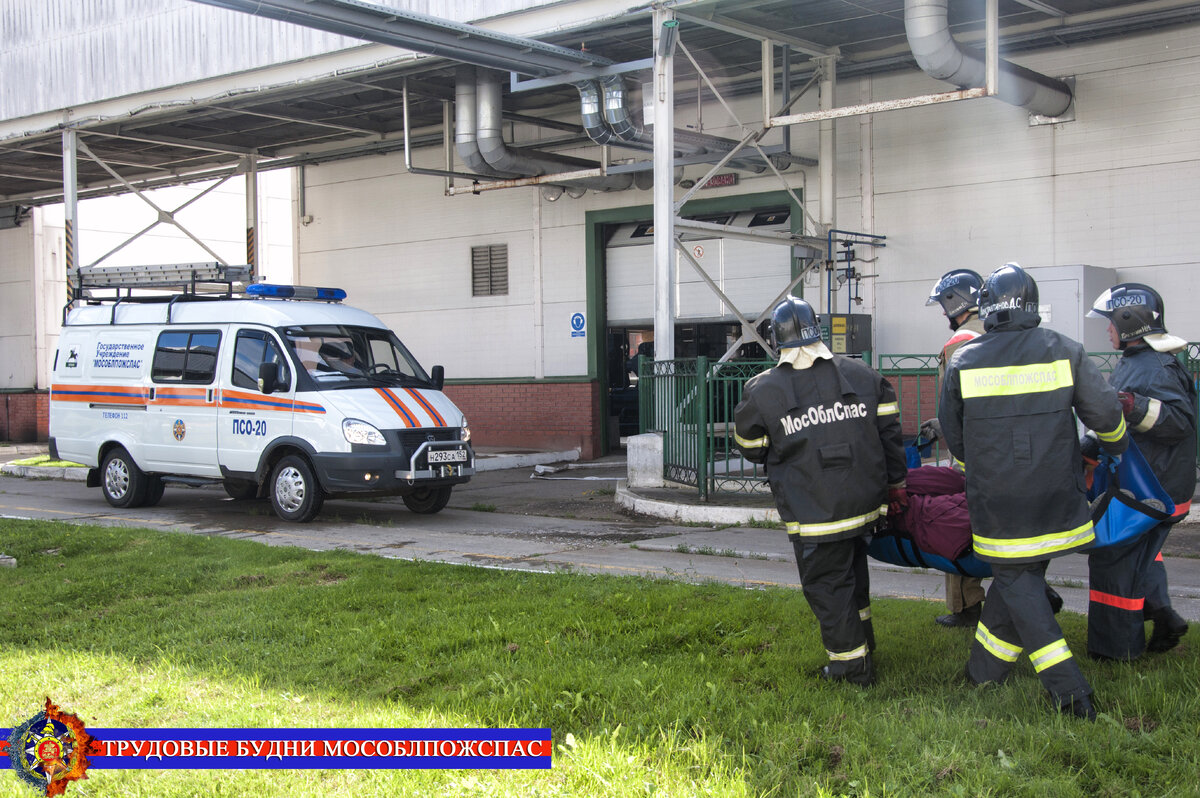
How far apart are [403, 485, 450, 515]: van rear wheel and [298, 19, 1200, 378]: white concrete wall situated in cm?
719

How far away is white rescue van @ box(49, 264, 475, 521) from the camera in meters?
11.5

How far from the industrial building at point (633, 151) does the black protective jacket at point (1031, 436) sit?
838 cm

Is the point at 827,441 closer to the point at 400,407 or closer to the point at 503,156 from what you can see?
the point at 400,407

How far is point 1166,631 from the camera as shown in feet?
17.8

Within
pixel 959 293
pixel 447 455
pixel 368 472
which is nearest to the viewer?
pixel 959 293

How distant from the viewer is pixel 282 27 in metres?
16.8

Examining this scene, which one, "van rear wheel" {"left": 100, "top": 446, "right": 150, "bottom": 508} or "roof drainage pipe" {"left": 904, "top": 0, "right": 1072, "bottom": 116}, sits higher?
"roof drainage pipe" {"left": 904, "top": 0, "right": 1072, "bottom": 116}

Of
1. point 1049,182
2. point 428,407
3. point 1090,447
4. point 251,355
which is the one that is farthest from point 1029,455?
point 1049,182

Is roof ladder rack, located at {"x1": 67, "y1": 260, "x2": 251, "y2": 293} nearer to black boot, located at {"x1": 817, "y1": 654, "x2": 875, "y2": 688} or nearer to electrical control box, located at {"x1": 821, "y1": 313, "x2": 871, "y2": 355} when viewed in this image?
electrical control box, located at {"x1": 821, "y1": 313, "x2": 871, "y2": 355}

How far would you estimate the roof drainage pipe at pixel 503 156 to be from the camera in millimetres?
16859

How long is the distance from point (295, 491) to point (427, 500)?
1.52 m

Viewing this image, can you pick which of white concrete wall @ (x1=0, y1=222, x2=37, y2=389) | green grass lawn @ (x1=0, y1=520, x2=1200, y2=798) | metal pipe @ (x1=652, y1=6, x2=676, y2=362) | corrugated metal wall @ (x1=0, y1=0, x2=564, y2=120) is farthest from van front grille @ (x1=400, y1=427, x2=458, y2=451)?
white concrete wall @ (x1=0, y1=222, x2=37, y2=389)

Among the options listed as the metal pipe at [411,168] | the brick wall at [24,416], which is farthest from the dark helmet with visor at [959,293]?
the brick wall at [24,416]

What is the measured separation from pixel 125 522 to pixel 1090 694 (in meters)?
10.4
